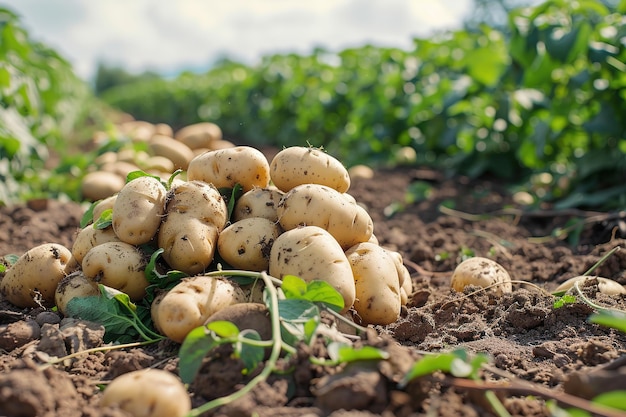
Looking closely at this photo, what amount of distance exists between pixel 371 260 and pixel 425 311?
1.52ft

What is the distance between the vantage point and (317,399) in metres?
1.63

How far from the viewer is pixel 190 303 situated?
2131 millimetres

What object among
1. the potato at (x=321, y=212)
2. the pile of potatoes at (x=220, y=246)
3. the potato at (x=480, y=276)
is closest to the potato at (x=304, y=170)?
the pile of potatoes at (x=220, y=246)

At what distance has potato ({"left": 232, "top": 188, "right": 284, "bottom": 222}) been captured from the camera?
2623 millimetres

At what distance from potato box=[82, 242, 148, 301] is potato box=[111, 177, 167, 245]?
0.19ft

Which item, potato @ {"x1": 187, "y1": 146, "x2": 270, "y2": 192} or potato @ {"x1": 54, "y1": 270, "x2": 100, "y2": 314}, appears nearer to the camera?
potato @ {"x1": 54, "y1": 270, "x2": 100, "y2": 314}

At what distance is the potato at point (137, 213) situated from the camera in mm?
2428

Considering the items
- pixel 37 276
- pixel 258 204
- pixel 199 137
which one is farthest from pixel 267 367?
pixel 199 137

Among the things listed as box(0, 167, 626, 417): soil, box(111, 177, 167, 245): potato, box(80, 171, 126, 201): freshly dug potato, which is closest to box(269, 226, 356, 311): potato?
box(0, 167, 626, 417): soil

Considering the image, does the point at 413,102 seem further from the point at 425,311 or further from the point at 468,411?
the point at 468,411

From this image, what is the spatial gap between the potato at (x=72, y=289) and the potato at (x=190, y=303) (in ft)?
1.23

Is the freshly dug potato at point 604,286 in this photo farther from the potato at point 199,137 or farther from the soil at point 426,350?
the potato at point 199,137

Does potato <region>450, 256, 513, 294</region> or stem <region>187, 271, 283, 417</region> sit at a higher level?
stem <region>187, 271, 283, 417</region>

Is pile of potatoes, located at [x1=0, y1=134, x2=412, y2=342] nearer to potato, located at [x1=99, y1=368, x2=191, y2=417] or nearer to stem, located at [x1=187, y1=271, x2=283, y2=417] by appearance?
stem, located at [x1=187, y1=271, x2=283, y2=417]
